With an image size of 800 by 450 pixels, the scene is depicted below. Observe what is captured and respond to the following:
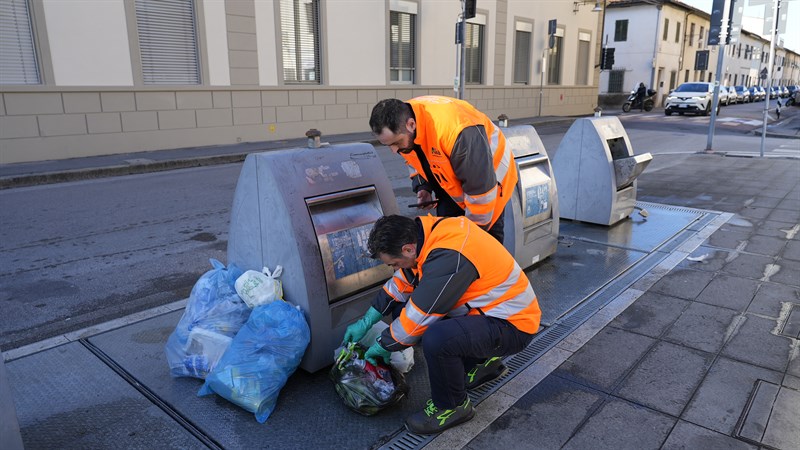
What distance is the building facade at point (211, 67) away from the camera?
1022 cm

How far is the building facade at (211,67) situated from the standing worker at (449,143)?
31.8 ft

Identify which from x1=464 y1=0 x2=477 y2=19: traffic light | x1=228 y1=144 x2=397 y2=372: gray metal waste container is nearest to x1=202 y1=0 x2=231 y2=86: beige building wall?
x1=464 y1=0 x2=477 y2=19: traffic light

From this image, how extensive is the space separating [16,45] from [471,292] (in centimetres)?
1081

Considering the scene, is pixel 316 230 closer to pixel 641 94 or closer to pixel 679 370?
pixel 679 370

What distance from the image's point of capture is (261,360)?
271cm

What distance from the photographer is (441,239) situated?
2.47 metres

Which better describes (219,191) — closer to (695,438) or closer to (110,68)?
(110,68)

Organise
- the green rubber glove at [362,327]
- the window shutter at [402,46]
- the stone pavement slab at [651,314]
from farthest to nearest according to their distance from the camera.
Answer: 1. the window shutter at [402,46]
2. the stone pavement slab at [651,314]
3. the green rubber glove at [362,327]

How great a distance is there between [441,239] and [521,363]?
46.2 inches

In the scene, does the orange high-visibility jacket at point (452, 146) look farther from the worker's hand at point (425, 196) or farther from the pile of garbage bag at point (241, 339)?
the pile of garbage bag at point (241, 339)

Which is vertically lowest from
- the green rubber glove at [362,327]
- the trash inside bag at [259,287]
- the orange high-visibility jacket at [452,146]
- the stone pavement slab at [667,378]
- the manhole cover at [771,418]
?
the manhole cover at [771,418]

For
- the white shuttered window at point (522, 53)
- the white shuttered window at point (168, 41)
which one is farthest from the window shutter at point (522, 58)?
the white shuttered window at point (168, 41)

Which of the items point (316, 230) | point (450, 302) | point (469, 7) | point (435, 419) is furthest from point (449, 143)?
point (469, 7)

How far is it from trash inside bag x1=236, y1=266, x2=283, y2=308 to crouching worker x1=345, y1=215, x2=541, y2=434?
669 mm
